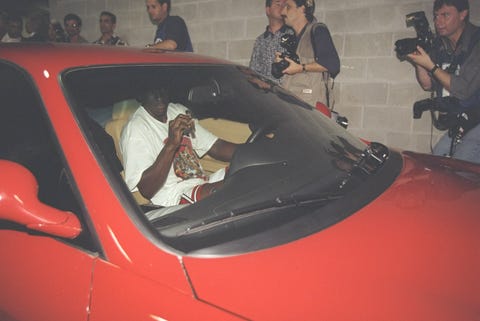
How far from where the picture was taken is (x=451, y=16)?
10.3ft

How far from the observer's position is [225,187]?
53.7 inches

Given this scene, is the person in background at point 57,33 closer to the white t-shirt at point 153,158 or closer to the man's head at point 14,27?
the man's head at point 14,27

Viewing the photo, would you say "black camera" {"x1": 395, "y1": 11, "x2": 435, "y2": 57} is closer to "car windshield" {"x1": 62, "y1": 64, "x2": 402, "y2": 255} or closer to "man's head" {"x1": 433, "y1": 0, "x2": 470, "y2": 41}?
"man's head" {"x1": 433, "y1": 0, "x2": 470, "y2": 41}

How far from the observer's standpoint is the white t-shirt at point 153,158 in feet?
5.94

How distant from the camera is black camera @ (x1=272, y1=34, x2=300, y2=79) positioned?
334 centimetres

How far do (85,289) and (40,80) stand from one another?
2.36 feet

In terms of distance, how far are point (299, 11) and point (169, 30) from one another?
157 centimetres

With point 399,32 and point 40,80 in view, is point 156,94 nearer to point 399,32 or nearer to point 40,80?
point 40,80

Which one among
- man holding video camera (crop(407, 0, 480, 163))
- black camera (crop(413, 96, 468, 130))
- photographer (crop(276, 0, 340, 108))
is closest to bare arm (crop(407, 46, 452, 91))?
man holding video camera (crop(407, 0, 480, 163))

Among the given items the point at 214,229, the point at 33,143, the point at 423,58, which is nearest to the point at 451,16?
the point at 423,58

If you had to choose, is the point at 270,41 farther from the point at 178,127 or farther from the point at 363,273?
the point at 363,273

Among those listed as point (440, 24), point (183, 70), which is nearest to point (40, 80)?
point (183, 70)

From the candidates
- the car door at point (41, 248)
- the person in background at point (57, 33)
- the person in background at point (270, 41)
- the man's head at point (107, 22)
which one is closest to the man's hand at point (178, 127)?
the car door at point (41, 248)

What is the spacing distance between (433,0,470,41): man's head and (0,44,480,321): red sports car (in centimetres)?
206
